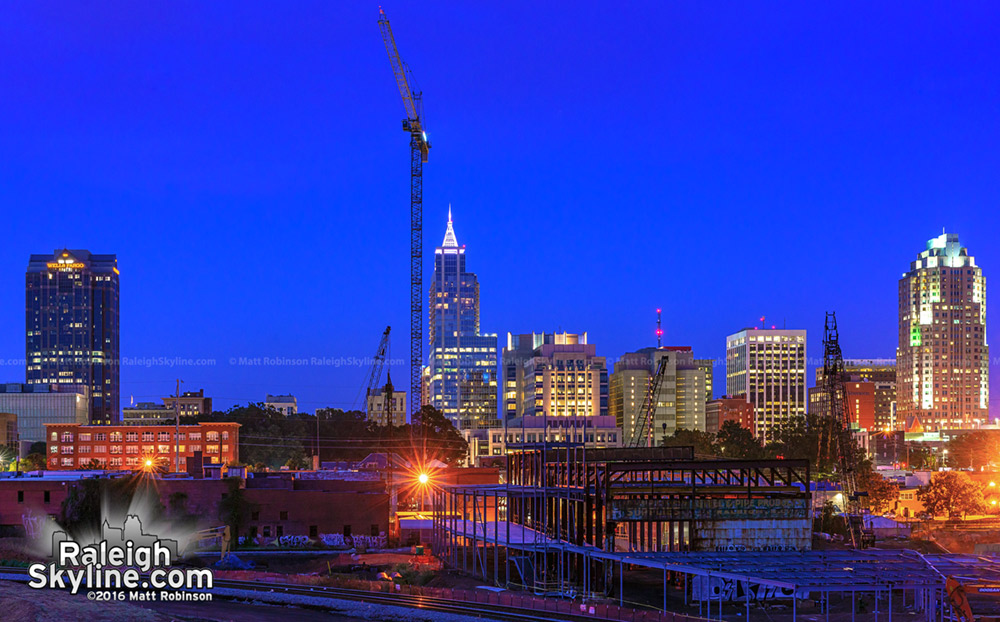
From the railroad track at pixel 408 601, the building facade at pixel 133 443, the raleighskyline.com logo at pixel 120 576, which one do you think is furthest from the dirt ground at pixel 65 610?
the building facade at pixel 133 443

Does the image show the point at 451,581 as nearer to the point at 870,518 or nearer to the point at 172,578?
the point at 172,578

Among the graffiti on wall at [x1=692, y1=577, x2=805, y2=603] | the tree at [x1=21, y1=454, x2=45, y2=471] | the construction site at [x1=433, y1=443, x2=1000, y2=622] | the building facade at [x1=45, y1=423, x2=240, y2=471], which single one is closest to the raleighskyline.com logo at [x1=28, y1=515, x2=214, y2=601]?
the construction site at [x1=433, y1=443, x2=1000, y2=622]

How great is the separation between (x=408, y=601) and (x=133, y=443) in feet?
450

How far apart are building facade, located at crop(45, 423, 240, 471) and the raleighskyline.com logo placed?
10841 cm

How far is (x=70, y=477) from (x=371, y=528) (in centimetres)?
2926

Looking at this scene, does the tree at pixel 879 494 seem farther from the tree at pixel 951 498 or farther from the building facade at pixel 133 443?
the building facade at pixel 133 443

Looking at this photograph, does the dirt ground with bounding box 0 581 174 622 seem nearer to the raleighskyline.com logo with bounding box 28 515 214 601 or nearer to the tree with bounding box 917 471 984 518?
the raleighskyline.com logo with bounding box 28 515 214 601

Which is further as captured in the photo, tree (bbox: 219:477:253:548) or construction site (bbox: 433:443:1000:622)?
tree (bbox: 219:477:253:548)

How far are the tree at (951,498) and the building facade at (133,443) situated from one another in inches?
4318

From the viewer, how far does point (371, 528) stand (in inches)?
3708

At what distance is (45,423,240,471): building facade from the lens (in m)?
179

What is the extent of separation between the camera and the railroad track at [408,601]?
53156 mm

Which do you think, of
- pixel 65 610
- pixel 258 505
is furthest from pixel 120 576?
pixel 258 505

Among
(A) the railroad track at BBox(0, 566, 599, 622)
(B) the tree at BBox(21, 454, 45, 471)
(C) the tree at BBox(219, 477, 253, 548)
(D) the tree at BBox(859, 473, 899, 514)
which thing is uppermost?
(C) the tree at BBox(219, 477, 253, 548)
